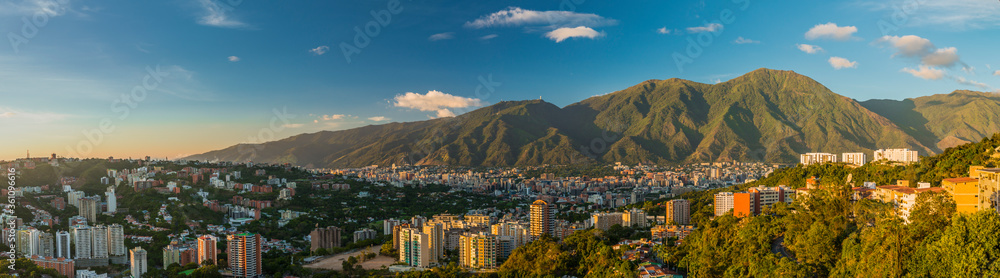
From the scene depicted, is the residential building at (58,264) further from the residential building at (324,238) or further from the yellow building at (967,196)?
the yellow building at (967,196)

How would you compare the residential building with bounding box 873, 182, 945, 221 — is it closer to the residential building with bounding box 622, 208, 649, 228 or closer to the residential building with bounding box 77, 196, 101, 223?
the residential building with bounding box 622, 208, 649, 228

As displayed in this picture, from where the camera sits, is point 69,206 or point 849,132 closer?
point 69,206

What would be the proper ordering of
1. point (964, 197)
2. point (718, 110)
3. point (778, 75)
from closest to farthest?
point (964, 197) < point (718, 110) < point (778, 75)

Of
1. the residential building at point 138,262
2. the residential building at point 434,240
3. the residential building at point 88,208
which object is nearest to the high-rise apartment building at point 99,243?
the residential building at point 138,262

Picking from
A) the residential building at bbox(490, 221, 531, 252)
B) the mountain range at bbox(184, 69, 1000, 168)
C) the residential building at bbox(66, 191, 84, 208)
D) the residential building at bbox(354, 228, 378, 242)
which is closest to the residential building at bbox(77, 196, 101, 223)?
the residential building at bbox(66, 191, 84, 208)

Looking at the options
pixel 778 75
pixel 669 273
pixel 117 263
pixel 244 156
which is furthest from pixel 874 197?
pixel 778 75

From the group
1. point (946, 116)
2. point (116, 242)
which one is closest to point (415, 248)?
point (116, 242)

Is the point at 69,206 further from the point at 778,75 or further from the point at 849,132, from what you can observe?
the point at 778,75
